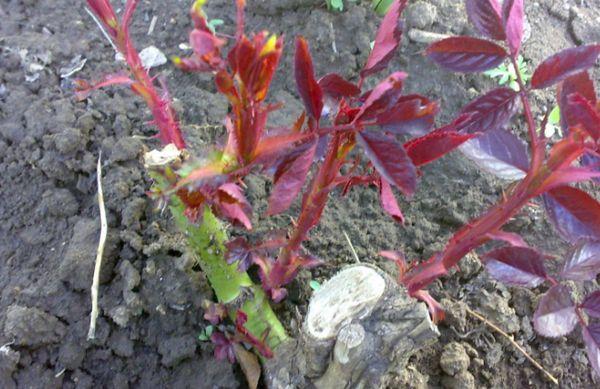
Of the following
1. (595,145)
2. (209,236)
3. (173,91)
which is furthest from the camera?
(173,91)

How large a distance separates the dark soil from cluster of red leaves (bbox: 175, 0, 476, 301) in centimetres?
60

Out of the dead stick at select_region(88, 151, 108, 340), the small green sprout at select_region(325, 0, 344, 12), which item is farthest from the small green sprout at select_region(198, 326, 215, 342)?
the small green sprout at select_region(325, 0, 344, 12)

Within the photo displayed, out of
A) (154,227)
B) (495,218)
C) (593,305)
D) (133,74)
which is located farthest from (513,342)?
(133,74)

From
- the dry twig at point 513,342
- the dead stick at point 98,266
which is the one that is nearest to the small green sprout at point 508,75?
the dry twig at point 513,342

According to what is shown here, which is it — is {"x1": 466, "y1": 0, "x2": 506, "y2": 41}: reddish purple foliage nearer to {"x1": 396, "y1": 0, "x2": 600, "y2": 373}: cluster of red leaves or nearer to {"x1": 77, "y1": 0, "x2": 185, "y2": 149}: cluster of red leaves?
{"x1": 396, "y1": 0, "x2": 600, "y2": 373}: cluster of red leaves

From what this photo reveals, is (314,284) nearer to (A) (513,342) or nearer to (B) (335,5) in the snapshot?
(A) (513,342)

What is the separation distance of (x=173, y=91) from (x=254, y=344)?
37.9 inches

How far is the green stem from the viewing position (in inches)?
55.3

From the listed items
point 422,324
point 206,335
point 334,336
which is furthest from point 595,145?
point 206,335

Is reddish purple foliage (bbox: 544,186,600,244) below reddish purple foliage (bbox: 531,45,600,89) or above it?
below

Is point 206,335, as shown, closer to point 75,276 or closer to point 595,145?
point 75,276

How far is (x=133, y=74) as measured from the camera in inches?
46.8

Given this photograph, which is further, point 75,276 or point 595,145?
point 75,276

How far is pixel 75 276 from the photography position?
5.27 feet
